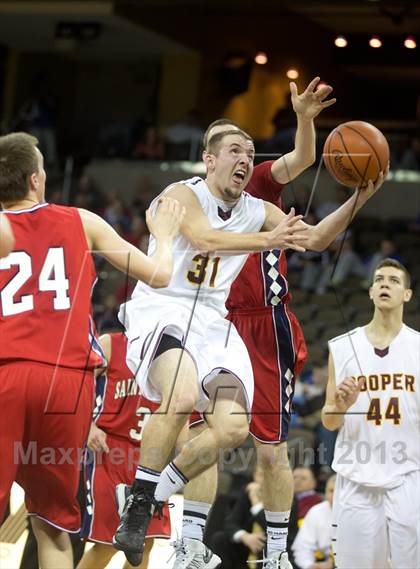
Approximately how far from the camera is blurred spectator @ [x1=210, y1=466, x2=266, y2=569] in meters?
8.48

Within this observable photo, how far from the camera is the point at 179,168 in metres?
15.5

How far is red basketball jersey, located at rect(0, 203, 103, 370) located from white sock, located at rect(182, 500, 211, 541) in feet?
4.49

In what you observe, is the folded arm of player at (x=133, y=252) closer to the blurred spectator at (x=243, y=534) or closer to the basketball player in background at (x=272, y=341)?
the basketball player in background at (x=272, y=341)

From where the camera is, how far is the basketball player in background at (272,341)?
6.96 m

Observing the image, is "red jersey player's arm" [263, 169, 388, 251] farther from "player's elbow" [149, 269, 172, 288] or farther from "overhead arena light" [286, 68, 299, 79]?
"overhead arena light" [286, 68, 299, 79]

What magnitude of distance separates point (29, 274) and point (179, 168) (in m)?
10.2

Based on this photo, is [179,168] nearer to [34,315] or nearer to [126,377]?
[126,377]

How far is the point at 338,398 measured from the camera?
734cm

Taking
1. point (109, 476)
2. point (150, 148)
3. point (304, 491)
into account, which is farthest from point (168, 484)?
point (150, 148)

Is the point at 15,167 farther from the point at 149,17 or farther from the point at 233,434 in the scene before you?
the point at 149,17

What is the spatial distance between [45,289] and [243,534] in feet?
12.6

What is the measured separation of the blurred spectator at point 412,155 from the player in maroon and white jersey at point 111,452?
9.33 m

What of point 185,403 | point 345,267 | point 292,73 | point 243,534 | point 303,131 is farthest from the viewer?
point 292,73

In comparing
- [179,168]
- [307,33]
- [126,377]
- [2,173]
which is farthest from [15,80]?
[2,173]
